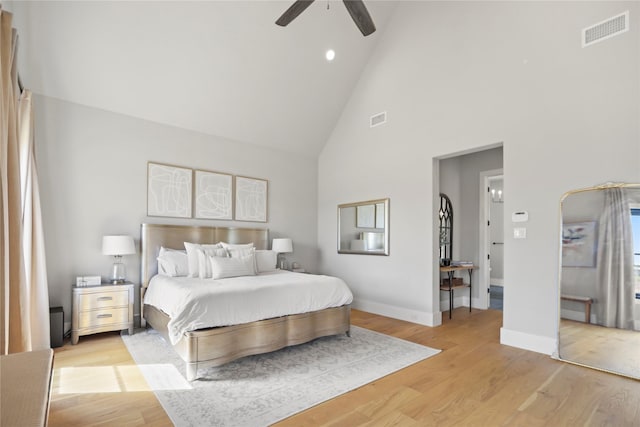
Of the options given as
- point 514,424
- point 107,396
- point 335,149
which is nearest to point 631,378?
point 514,424

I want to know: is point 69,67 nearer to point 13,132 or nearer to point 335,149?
point 13,132

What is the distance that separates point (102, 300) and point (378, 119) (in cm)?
462

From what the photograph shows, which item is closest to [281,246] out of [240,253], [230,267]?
[240,253]

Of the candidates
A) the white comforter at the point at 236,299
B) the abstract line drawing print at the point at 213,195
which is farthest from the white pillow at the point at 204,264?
the abstract line drawing print at the point at 213,195

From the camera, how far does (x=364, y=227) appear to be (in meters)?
5.61

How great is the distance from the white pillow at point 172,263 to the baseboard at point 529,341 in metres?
3.96

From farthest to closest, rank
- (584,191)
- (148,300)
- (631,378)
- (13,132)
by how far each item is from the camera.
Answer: (148,300), (584,191), (631,378), (13,132)

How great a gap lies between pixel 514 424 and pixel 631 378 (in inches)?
62.6

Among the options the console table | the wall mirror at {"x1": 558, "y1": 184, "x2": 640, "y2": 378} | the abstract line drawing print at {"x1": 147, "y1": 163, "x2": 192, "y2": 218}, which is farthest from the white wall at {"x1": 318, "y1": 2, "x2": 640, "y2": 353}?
the abstract line drawing print at {"x1": 147, "y1": 163, "x2": 192, "y2": 218}

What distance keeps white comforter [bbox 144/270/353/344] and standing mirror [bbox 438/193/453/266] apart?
2.68 m

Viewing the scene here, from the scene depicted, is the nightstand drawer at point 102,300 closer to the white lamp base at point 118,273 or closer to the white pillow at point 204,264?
the white lamp base at point 118,273

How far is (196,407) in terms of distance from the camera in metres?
2.36

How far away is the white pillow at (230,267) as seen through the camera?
403 centimetres

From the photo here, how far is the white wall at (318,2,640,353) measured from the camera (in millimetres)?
3273
